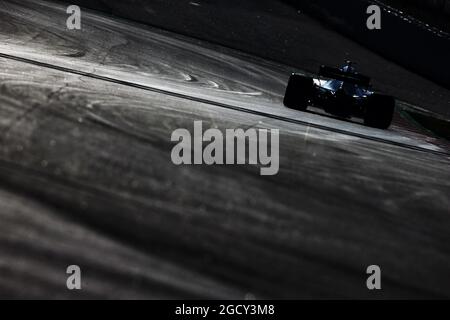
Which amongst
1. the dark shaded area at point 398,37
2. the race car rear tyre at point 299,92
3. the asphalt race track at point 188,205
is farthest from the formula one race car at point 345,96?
the dark shaded area at point 398,37

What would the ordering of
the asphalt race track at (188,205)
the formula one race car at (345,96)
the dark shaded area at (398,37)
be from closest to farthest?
the asphalt race track at (188,205)
the formula one race car at (345,96)
the dark shaded area at (398,37)

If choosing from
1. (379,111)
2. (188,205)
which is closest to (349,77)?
(379,111)

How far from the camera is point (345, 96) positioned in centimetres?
1247

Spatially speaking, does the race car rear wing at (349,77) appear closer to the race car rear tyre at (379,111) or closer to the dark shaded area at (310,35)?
the race car rear tyre at (379,111)

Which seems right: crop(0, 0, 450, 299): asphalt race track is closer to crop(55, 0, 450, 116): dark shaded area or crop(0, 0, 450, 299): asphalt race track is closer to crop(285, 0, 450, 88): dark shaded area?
crop(55, 0, 450, 116): dark shaded area

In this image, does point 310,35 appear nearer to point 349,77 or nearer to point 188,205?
point 349,77

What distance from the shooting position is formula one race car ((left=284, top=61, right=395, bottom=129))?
12.4 m

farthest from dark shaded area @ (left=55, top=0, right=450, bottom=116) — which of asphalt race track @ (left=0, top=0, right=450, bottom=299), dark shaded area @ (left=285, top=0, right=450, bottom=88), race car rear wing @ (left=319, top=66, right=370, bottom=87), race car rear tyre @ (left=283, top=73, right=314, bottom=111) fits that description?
asphalt race track @ (left=0, top=0, right=450, bottom=299)

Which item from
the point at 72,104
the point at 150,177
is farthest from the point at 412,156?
the point at 150,177

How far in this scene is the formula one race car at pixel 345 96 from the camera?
40.7 feet

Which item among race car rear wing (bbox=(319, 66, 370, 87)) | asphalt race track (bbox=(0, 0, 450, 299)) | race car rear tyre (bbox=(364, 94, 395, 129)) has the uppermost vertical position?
race car rear wing (bbox=(319, 66, 370, 87))

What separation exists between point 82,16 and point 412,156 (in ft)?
41.6

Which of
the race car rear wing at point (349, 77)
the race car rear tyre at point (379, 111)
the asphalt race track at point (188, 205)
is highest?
the race car rear wing at point (349, 77)

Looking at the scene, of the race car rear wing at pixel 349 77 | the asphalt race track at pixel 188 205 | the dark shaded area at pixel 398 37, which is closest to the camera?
the asphalt race track at pixel 188 205
